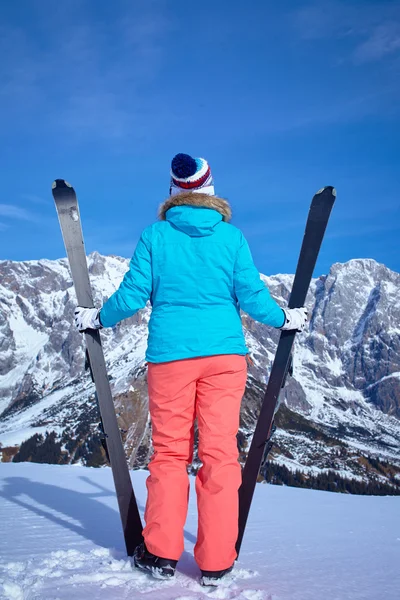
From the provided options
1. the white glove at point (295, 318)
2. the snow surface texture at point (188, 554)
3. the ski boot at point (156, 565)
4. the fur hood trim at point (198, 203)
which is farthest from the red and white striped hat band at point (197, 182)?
the snow surface texture at point (188, 554)

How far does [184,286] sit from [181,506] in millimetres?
1627

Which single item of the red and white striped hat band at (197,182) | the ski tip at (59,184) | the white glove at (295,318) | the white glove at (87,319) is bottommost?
the white glove at (87,319)

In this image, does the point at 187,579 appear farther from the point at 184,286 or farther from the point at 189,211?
the point at 189,211

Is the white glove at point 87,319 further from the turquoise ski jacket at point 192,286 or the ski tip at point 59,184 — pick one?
the ski tip at point 59,184

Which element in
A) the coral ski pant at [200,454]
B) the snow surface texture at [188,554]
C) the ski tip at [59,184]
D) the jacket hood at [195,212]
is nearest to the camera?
the snow surface texture at [188,554]

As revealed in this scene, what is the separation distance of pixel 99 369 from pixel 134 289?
0.99 m

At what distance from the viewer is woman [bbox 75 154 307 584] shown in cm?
357

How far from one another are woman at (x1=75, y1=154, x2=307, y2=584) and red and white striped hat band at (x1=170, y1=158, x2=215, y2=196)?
12mm

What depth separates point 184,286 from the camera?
3900 millimetres

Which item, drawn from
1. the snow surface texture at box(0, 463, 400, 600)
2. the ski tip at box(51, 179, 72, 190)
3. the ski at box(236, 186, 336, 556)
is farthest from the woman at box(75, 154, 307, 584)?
the ski tip at box(51, 179, 72, 190)

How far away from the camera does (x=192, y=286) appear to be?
390cm

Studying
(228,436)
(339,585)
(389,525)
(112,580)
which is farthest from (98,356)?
(389,525)

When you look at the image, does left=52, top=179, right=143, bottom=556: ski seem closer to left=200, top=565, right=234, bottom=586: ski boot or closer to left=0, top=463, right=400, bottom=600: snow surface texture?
left=0, top=463, right=400, bottom=600: snow surface texture

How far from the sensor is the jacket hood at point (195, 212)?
396 centimetres
